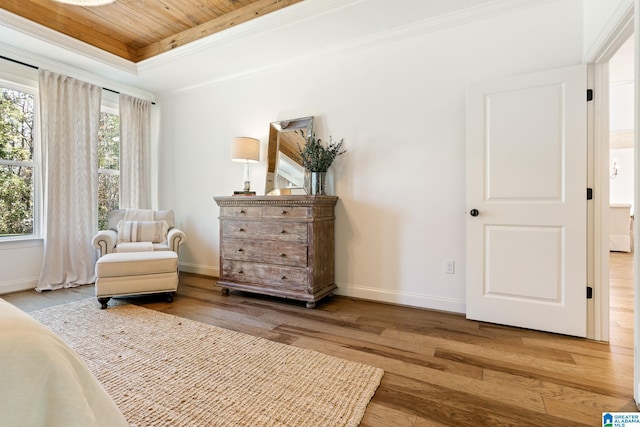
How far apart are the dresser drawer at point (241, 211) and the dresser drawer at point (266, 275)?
485 millimetres

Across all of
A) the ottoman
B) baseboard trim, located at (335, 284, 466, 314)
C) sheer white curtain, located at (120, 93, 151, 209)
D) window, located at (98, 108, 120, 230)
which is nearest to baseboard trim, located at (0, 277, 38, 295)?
window, located at (98, 108, 120, 230)

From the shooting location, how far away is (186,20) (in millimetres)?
3113

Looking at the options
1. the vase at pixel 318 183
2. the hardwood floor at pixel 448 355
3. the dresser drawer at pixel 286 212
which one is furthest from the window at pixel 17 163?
the vase at pixel 318 183

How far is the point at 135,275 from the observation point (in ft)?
8.96

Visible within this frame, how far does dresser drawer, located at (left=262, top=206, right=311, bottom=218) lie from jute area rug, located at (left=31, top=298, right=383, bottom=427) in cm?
111

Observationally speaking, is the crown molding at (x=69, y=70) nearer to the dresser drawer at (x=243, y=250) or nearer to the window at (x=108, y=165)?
the window at (x=108, y=165)

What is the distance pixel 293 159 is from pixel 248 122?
87cm

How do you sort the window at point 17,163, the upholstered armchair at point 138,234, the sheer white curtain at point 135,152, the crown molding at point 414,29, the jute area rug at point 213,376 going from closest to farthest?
the jute area rug at point 213,376 < the crown molding at point 414,29 < the upholstered armchair at point 138,234 < the window at point 17,163 < the sheer white curtain at point 135,152

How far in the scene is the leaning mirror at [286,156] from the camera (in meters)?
3.22

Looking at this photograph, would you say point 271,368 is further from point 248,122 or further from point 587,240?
point 248,122

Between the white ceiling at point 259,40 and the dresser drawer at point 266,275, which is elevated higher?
the white ceiling at point 259,40

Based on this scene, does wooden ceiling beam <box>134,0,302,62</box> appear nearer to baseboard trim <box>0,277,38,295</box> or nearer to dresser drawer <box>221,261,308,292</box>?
dresser drawer <box>221,261,308,292</box>

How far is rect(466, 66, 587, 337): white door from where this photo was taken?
209 centimetres

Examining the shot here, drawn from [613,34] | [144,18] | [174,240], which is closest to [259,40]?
[144,18]
